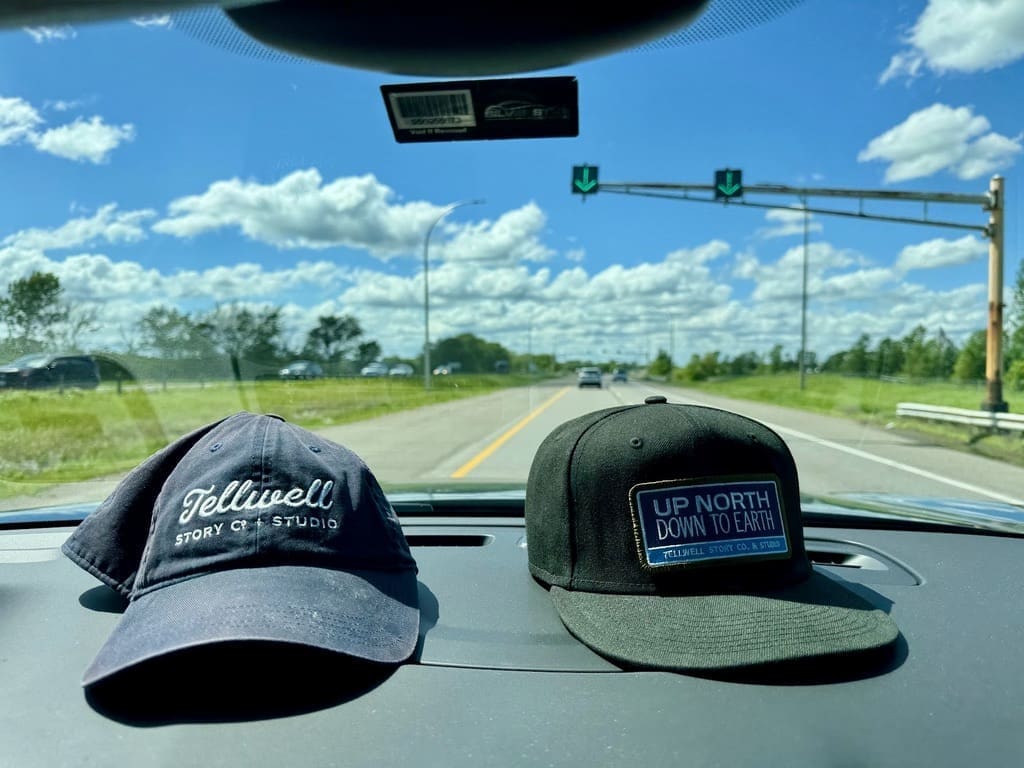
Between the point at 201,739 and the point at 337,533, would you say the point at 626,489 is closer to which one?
the point at 337,533

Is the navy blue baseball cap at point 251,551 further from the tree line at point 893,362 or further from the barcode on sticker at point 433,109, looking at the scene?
the tree line at point 893,362

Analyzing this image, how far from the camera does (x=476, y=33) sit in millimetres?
2914

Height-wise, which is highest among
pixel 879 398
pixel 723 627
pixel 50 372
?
pixel 50 372

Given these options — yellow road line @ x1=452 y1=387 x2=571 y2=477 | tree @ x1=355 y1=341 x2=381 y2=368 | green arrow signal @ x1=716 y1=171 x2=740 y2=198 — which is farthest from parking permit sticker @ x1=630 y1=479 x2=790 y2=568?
tree @ x1=355 y1=341 x2=381 y2=368

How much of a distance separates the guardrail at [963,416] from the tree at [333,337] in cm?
979

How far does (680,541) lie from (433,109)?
6.23ft

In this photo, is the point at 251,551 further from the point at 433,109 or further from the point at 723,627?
the point at 433,109

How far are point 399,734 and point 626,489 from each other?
867mm

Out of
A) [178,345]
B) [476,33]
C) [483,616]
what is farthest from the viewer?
[178,345]

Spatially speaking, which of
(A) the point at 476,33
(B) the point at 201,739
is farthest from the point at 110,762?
(A) the point at 476,33

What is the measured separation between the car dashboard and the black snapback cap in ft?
0.33

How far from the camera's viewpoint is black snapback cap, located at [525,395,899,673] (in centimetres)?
201

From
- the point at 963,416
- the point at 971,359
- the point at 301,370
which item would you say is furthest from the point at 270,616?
the point at 971,359

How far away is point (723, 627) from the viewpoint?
1.97m
